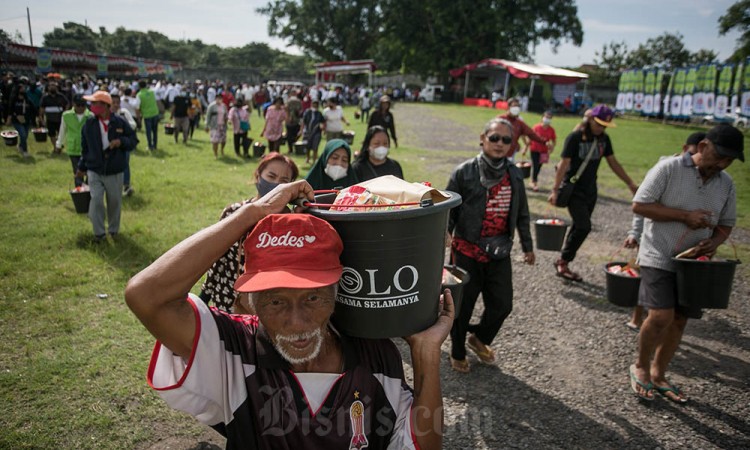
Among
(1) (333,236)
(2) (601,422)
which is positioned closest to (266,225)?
(1) (333,236)

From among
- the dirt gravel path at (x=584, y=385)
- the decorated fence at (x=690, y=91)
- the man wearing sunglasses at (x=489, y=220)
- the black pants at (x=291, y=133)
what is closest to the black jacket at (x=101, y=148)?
the dirt gravel path at (x=584, y=385)

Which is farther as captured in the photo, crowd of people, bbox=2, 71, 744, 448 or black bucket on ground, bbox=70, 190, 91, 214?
black bucket on ground, bbox=70, 190, 91, 214

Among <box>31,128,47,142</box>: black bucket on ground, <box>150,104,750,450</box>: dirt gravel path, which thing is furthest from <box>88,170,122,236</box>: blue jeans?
<box>31,128,47,142</box>: black bucket on ground

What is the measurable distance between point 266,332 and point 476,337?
299cm

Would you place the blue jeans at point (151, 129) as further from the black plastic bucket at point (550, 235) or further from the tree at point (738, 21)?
the tree at point (738, 21)

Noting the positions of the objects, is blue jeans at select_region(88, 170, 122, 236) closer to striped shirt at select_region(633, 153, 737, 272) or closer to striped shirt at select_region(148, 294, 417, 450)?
striped shirt at select_region(148, 294, 417, 450)

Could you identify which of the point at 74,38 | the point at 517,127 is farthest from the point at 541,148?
the point at 74,38

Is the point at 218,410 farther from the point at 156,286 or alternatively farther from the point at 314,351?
the point at 156,286

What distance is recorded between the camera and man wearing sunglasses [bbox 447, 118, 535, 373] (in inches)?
151

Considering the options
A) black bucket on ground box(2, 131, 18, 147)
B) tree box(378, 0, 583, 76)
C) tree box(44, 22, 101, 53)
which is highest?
tree box(44, 22, 101, 53)

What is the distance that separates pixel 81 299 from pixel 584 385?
17.2ft

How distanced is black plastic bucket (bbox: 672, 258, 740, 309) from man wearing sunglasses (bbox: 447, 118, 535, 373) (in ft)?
4.06

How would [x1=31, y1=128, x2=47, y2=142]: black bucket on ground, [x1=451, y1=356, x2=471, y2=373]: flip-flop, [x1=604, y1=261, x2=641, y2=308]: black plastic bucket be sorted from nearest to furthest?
[x1=451, y1=356, x2=471, y2=373]: flip-flop, [x1=604, y1=261, x2=641, y2=308]: black plastic bucket, [x1=31, y1=128, x2=47, y2=142]: black bucket on ground

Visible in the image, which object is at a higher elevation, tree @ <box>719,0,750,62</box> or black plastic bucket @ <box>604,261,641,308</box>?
tree @ <box>719,0,750,62</box>
